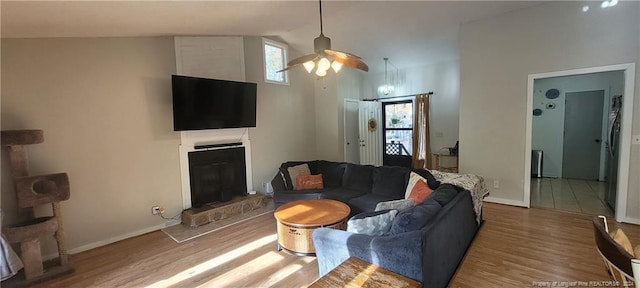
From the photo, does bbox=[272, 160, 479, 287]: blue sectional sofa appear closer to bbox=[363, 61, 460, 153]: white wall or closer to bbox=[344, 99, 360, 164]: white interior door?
bbox=[344, 99, 360, 164]: white interior door

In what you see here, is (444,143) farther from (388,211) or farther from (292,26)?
(388,211)

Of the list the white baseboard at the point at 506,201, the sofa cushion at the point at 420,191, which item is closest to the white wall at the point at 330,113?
the white baseboard at the point at 506,201

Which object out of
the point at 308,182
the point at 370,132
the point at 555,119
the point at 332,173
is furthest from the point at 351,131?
the point at 555,119

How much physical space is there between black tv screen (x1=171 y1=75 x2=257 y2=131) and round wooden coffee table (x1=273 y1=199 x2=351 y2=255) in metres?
1.84

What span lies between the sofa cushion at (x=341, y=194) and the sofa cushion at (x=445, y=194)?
1.38m

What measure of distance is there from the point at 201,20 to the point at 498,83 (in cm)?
438

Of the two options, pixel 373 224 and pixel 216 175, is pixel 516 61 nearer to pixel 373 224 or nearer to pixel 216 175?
pixel 373 224

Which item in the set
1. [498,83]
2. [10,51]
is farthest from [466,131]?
[10,51]

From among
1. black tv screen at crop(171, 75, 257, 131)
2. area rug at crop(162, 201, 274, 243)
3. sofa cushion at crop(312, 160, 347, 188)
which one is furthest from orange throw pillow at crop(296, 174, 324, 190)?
black tv screen at crop(171, 75, 257, 131)

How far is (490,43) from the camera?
430 centimetres

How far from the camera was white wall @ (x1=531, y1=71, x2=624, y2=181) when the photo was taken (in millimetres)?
5551

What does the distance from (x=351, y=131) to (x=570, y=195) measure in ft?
13.7

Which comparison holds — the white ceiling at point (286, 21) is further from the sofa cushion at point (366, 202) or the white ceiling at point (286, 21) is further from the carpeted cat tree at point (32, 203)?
the sofa cushion at point (366, 202)

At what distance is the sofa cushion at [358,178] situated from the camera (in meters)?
4.15
